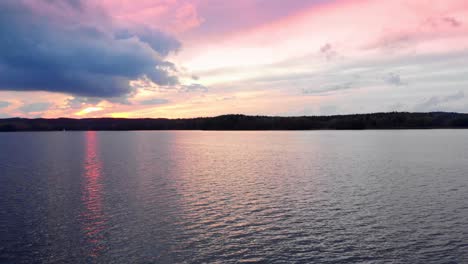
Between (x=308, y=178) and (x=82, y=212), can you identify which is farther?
(x=308, y=178)

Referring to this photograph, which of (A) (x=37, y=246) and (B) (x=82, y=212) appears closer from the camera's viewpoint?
(A) (x=37, y=246)

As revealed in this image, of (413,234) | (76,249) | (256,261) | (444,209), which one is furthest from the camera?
(444,209)

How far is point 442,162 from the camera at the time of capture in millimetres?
71500

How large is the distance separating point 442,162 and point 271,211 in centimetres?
5440

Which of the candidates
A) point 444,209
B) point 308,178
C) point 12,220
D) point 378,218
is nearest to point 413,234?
point 378,218

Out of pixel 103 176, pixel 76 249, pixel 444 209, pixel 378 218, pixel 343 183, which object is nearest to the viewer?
pixel 76 249

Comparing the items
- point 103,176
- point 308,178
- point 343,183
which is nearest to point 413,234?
point 343,183

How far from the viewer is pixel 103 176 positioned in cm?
5878

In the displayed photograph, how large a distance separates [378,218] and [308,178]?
901 inches

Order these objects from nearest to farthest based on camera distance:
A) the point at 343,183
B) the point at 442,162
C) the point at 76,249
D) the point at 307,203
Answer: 1. the point at 76,249
2. the point at 307,203
3. the point at 343,183
4. the point at 442,162

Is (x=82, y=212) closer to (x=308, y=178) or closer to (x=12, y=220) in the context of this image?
(x=12, y=220)

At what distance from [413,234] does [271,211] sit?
12480 millimetres

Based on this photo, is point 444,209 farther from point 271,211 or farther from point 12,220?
point 12,220

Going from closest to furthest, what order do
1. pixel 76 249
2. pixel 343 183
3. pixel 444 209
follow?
pixel 76 249 → pixel 444 209 → pixel 343 183
